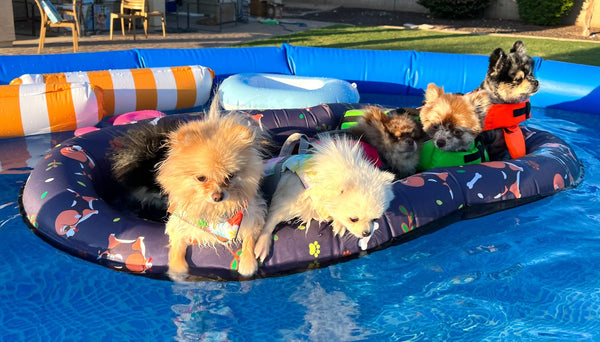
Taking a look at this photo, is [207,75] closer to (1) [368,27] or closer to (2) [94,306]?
(2) [94,306]

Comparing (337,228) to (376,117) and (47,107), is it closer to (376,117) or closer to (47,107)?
(376,117)

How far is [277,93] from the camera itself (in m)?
7.31

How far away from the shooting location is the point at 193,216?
11.9ft

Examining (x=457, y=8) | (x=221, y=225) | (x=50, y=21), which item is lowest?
(x=221, y=225)

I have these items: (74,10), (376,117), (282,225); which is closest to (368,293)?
(282,225)

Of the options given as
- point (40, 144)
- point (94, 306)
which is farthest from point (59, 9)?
point (94, 306)

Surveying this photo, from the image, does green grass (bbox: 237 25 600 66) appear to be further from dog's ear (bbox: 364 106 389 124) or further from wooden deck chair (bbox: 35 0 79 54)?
dog's ear (bbox: 364 106 389 124)

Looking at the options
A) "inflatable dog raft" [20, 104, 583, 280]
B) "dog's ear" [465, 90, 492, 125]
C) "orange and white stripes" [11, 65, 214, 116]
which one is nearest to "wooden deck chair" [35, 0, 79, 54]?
"orange and white stripes" [11, 65, 214, 116]

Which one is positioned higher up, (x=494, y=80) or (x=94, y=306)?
(x=494, y=80)

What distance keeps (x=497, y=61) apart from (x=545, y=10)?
14.9 meters

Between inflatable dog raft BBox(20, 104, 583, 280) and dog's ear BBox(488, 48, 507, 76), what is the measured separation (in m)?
0.96

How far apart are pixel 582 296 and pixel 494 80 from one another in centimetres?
253

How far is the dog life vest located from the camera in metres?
5.71

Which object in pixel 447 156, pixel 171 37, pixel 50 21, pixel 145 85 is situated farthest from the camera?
pixel 171 37
